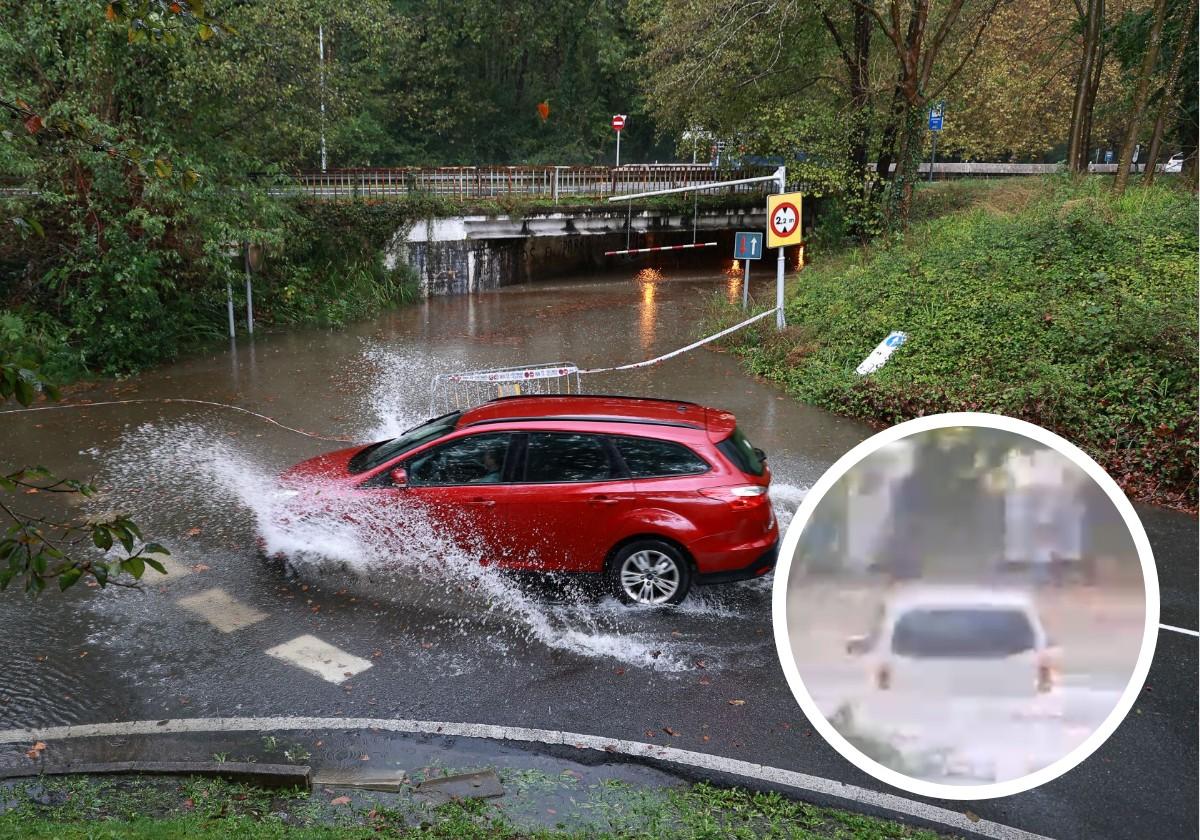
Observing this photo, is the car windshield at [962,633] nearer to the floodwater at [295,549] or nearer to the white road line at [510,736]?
the white road line at [510,736]

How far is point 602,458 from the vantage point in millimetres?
7703

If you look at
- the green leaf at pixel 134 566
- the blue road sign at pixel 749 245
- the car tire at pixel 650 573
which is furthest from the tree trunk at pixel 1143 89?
the green leaf at pixel 134 566

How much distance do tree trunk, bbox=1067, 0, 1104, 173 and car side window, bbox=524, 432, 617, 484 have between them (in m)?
21.6

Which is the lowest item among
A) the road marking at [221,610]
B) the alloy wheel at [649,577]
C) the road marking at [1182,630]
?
the road marking at [221,610]

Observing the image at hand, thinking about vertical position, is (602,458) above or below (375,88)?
below

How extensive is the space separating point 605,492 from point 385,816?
318 centimetres

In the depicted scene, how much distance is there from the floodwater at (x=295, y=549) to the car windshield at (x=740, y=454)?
3.86ft

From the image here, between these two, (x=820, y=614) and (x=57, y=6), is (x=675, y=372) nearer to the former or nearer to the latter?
(x=57, y=6)

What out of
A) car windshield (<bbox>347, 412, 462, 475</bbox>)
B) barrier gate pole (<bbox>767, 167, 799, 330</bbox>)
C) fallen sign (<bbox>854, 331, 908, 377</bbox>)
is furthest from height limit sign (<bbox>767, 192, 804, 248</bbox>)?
car windshield (<bbox>347, 412, 462, 475</bbox>)

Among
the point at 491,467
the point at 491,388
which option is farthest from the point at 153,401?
the point at 491,467

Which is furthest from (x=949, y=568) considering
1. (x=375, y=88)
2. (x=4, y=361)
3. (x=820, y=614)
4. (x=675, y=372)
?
(x=375, y=88)

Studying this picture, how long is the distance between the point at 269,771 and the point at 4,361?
290 centimetres

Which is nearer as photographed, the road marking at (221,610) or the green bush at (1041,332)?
the road marking at (221,610)

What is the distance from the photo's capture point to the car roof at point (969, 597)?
62.2 inches
